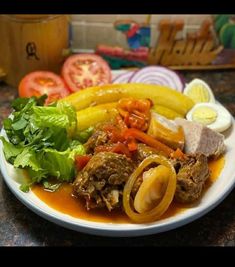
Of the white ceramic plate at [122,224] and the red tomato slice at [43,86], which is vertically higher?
the white ceramic plate at [122,224]

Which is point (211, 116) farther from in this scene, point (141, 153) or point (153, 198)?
point (153, 198)

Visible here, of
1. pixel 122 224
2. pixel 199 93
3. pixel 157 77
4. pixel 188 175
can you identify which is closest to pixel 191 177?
pixel 188 175

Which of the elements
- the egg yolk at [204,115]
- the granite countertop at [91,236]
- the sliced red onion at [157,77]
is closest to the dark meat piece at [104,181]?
the granite countertop at [91,236]

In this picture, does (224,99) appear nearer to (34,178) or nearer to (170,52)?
(170,52)

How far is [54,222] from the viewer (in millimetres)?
1407

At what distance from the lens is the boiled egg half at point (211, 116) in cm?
181

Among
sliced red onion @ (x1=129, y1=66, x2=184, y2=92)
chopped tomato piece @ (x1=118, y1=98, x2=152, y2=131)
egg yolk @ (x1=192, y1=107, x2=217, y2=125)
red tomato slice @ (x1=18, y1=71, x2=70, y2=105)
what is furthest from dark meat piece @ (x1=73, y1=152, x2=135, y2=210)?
sliced red onion @ (x1=129, y1=66, x2=184, y2=92)

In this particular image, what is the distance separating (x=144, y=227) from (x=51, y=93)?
903 millimetres

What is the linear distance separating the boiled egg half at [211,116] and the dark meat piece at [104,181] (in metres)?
0.49

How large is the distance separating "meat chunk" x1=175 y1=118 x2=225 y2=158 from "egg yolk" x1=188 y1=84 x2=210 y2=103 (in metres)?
0.33

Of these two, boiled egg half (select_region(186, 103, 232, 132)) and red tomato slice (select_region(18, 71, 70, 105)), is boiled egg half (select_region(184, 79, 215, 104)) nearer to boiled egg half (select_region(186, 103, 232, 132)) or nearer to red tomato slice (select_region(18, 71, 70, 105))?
boiled egg half (select_region(186, 103, 232, 132))

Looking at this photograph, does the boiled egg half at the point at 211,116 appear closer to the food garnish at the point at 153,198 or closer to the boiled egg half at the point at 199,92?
the boiled egg half at the point at 199,92

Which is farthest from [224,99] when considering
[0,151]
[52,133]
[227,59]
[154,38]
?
[0,151]

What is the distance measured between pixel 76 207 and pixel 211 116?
2.21 feet
